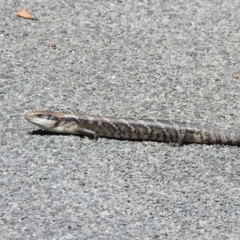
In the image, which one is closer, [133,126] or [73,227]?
[73,227]

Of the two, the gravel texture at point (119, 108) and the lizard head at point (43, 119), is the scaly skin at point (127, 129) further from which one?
the gravel texture at point (119, 108)

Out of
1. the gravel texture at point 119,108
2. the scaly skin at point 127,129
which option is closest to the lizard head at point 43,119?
the scaly skin at point 127,129

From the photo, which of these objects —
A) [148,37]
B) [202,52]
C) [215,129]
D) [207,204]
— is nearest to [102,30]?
[148,37]

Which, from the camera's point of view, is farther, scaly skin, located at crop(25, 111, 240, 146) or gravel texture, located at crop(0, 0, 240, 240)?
scaly skin, located at crop(25, 111, 240, 146)

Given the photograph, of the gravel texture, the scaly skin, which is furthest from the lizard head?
the gravel texture

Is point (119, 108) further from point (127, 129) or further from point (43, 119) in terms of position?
point (43, 119)

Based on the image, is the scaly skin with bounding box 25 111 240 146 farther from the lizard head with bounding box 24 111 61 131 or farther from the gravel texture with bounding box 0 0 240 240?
the gravel texture with bounding box 0 0 240 240

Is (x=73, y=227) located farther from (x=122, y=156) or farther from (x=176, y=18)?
(x=176, y=18)

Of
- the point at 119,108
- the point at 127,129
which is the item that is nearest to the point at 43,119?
the point at 127,129
